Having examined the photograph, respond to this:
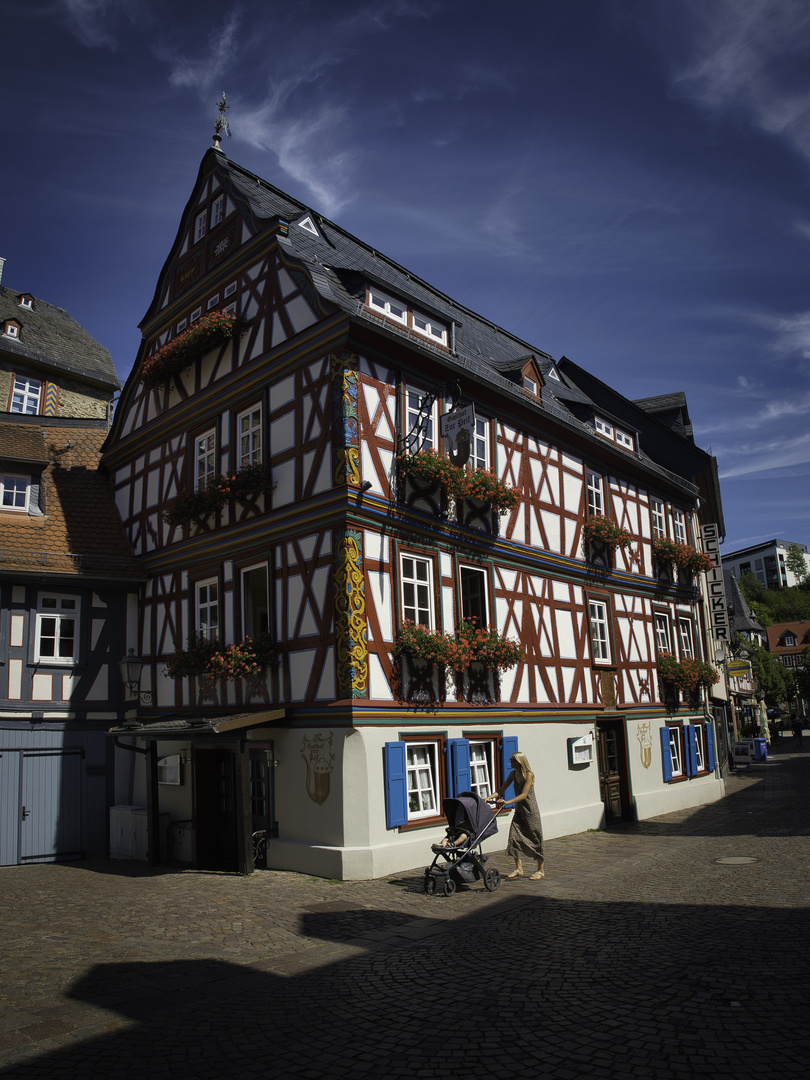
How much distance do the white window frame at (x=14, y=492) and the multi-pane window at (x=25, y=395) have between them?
421 inches

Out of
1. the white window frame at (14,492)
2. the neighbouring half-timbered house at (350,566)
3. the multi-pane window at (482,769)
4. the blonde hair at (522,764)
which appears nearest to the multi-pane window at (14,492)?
the white window frame at (14,492)

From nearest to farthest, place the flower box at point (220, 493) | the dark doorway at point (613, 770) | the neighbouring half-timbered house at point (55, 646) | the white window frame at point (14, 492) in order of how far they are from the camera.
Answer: the flower box at point (220, 493) < the neighbouring half-timbered house at point (55, 646) < the white window frame at point (14, 492) < the dark doorway at point (613, 770)

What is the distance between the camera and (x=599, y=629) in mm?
19688

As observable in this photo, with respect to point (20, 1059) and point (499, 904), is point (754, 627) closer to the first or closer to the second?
point (499, 904)

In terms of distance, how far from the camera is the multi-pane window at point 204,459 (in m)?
16.4

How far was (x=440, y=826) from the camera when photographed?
13250mm

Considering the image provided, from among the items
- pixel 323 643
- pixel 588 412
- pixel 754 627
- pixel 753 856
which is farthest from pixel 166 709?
pixel 754 627

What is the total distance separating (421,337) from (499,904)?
1035 cm

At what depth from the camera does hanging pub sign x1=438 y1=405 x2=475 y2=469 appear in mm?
14078

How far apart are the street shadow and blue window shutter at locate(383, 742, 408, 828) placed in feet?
10.6

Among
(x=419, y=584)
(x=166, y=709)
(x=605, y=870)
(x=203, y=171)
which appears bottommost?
(x=605, y=870)

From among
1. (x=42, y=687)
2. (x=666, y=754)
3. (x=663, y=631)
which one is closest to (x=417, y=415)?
(x=42, y=687)

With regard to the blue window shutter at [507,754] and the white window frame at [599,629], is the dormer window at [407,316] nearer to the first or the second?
the white window frame at [599,629]

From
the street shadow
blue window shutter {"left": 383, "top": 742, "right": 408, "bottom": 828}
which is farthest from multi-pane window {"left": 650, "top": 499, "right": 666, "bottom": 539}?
the street shadow
